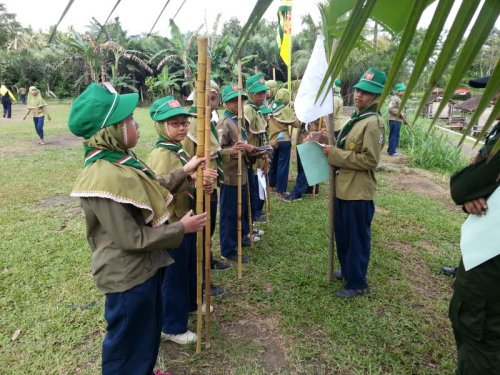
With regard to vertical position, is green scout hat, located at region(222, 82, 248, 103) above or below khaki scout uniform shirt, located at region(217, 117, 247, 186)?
above

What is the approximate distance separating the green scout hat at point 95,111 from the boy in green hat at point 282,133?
4.63 metres

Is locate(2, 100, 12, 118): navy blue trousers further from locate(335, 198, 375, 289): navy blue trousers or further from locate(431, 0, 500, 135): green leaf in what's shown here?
locate(431, 0, 500, 135): green leaf

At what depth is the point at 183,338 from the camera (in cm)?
269

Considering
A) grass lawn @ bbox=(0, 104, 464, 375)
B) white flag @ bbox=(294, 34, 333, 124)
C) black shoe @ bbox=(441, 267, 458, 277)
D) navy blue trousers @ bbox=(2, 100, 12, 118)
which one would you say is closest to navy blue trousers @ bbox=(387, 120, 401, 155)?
grass lawn @ bbox=(0, 104, 464, 375)

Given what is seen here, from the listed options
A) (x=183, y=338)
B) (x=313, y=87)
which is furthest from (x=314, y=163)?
(x=183, y=338)

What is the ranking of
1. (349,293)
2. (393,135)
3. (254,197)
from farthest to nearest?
(393,135)
(254,197)
(349,293)

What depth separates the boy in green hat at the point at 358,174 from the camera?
284cm

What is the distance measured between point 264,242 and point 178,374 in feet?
7.40

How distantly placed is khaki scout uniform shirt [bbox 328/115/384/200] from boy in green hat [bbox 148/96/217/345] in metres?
1.12

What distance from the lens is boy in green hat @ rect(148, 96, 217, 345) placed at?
8.39ft

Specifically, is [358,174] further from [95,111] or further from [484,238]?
[95,111]

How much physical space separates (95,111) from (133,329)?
1.14 meters

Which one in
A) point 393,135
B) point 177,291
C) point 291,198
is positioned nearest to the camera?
point 177,291

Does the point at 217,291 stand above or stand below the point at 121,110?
below
